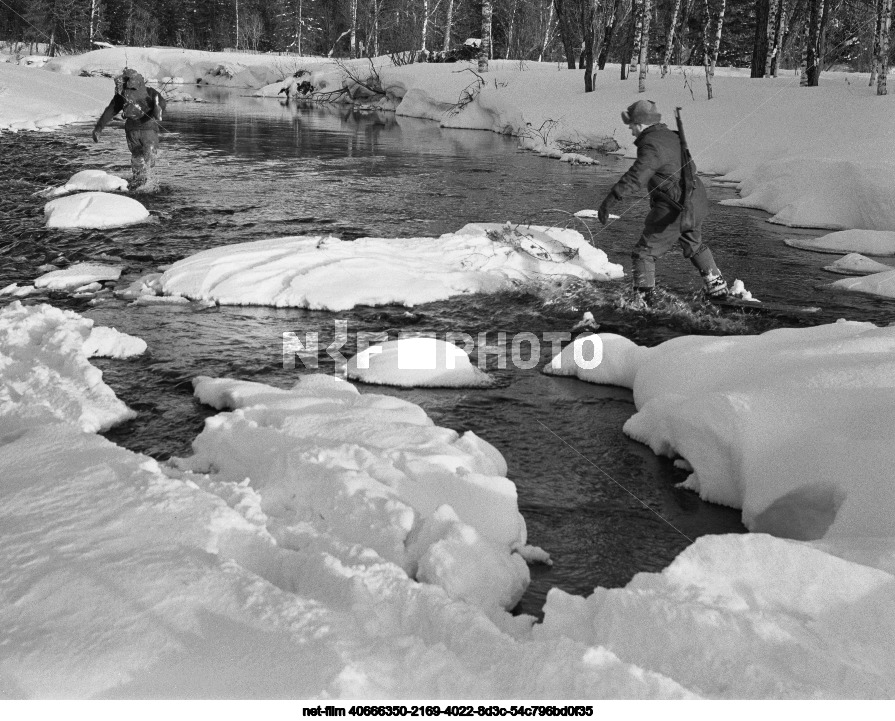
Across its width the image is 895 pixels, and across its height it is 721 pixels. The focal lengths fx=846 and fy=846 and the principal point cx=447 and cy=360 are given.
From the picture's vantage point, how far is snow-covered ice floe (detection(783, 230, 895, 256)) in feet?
34.4

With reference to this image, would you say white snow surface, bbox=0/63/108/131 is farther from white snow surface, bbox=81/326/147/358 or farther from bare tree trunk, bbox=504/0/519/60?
bare tree trunk, bbox=504/0/519/60

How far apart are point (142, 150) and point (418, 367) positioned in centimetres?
851

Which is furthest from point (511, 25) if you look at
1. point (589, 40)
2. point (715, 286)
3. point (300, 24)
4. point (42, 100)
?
point (715, 286)

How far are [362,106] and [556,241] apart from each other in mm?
28938

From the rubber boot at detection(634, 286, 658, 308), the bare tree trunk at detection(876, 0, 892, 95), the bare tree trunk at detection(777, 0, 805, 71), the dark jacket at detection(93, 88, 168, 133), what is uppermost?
the bare tree trunk at detection(777, 0, 805, 71)

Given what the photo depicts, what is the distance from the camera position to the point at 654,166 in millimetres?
7141

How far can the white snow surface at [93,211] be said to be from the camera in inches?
412

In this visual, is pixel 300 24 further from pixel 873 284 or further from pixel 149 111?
pixel 873 284

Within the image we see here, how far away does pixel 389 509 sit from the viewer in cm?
370

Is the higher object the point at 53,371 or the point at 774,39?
the point at 774,39

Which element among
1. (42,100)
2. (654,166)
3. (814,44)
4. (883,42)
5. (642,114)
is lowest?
(654,166)

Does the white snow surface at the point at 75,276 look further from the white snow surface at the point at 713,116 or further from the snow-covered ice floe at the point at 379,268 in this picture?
the white snow surface at the point at 713,116

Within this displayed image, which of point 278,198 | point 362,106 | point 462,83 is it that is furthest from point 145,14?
point 278,198

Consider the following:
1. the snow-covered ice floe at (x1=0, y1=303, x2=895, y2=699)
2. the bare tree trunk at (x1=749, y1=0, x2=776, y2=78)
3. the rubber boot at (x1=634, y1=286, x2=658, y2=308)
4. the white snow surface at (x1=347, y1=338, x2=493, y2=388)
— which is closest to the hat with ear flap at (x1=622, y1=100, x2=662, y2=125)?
the rubber boot at (x1=634, y1=286, x2=658, y2=308)
